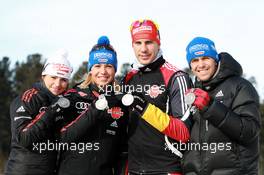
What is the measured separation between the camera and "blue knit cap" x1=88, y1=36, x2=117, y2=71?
6.29 m

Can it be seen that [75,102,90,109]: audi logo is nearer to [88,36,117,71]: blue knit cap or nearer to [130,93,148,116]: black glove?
[88,36,117,71]: blue knit cap

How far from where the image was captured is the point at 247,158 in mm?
5023

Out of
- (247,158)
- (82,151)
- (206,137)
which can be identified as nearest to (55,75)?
(82,151)

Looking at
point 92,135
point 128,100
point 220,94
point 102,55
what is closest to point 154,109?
point 128,100

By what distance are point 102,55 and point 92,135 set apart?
114cm

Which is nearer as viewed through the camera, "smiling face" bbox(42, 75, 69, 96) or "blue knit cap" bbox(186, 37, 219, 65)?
"blue knit cap" bbox(186, 37, 219, 65)

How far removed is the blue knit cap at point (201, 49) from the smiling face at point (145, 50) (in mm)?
475

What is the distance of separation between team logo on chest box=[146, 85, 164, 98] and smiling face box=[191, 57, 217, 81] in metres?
0.52

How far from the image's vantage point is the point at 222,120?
16.1 feet

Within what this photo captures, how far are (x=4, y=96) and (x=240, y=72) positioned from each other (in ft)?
207

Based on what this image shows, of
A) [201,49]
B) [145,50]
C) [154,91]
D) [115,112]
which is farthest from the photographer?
[115,112]

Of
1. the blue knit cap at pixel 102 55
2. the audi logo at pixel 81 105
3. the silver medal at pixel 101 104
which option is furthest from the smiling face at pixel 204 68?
the audi logo at pixel 81 105

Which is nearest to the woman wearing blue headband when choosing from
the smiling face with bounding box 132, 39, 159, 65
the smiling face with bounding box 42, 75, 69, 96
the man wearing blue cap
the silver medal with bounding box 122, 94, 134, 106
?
the smiling face with bounding box 42, 75, 69, 96

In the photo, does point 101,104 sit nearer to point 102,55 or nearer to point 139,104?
point 139,104
